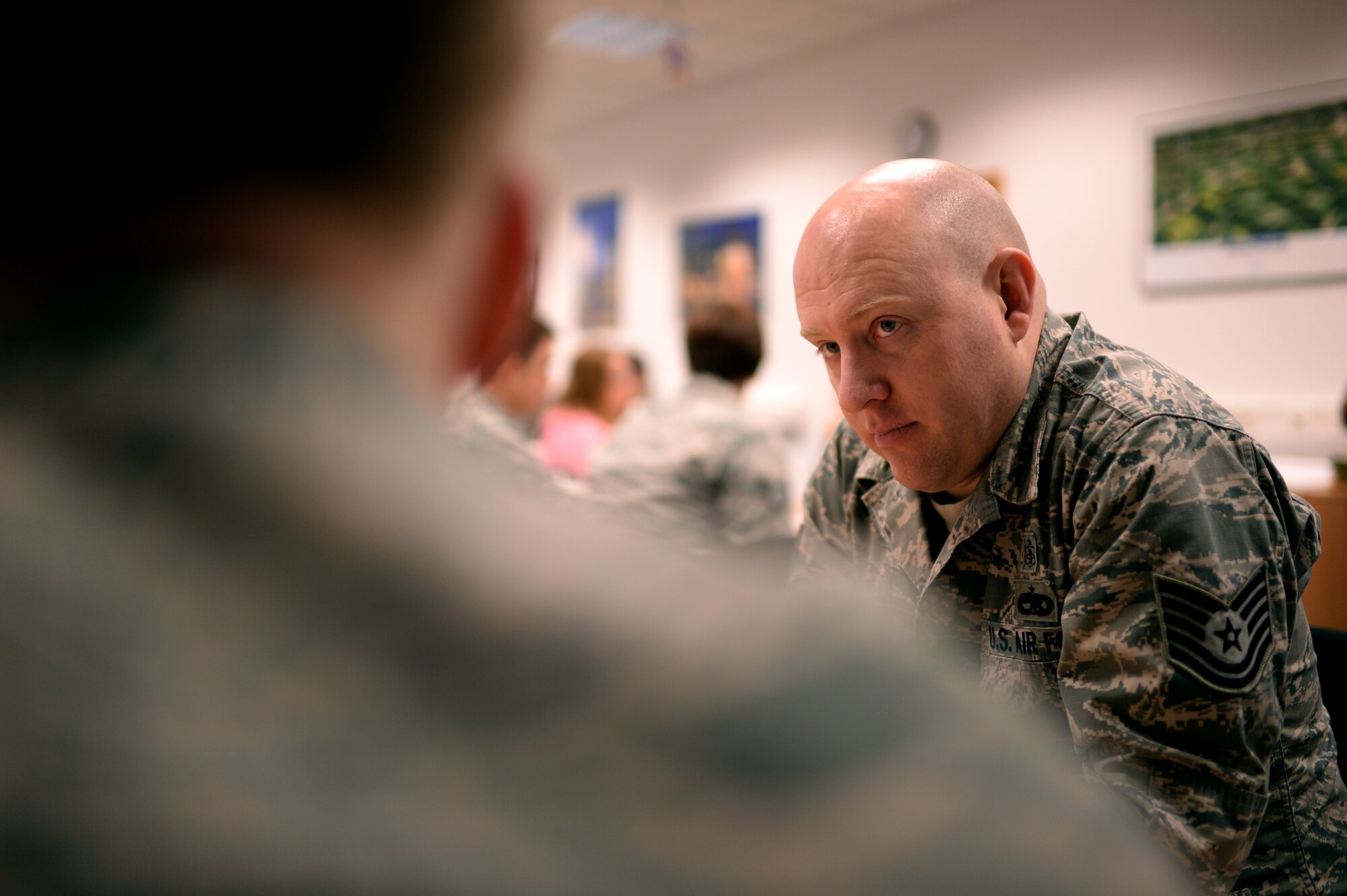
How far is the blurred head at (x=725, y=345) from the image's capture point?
2961mm

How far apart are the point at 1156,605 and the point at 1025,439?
0.93 ft

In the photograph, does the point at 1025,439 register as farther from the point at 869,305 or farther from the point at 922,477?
the point at 869,305

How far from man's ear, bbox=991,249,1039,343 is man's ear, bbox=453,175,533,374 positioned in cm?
97

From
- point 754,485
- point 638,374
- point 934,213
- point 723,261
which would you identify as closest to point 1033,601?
point 934,213

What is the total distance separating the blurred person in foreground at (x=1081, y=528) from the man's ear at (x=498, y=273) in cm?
83

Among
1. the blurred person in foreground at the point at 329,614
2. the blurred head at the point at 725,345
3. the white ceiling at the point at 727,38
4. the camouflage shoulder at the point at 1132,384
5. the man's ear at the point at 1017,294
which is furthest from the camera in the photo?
the white ceiling at the point at 727,38

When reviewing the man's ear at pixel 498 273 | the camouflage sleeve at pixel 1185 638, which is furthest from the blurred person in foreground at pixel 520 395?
the man's ear at pixel 498 273

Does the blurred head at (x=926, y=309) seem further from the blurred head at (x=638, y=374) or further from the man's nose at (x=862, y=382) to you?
the blurred head at (x=638, y=374)

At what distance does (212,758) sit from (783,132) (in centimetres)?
627

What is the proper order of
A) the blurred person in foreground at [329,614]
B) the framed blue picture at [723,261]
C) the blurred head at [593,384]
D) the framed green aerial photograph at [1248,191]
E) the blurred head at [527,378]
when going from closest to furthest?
the blurred person in foreground at [329,614]
the blurred head at [527,378]
the framed green aerial photograph at [1248,191]
the blurred head at [593,384]
the framed blue picture at [723,261]

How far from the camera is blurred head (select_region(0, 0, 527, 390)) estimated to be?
0.23 metres

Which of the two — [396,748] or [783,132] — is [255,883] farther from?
[783,132]

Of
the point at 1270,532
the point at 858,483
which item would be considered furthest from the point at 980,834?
the point at 858,483

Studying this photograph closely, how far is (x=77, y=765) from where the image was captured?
0.20 m
